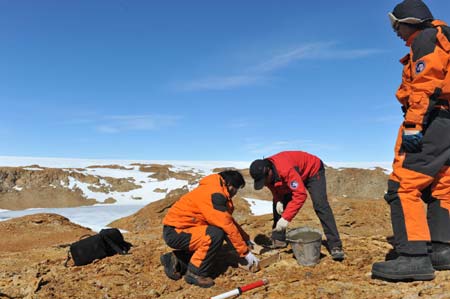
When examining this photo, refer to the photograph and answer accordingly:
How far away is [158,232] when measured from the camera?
9.15 metres

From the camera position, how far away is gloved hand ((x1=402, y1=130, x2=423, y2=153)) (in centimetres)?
321

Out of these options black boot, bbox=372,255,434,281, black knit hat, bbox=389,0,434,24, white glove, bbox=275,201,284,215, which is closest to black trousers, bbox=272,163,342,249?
white glove, bbox=275,201,284,215

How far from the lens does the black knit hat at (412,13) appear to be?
3.35 meters

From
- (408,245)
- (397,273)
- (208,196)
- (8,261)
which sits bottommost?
(8,261)

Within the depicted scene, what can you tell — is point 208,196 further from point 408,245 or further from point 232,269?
point 408,245

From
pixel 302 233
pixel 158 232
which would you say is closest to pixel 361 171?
pixel 158 232

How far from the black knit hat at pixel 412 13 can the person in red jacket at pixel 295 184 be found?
2060 millimetres

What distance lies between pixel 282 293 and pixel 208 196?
1.27 meters

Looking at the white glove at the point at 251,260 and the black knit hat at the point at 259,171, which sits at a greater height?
the black knit hat at the point at 259,171

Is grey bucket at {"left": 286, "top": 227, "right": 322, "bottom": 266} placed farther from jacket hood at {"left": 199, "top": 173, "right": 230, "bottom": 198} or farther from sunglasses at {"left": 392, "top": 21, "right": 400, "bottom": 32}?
sunglasses at {"left": 392, "top": 21, "right": 400, "bottom": 32}

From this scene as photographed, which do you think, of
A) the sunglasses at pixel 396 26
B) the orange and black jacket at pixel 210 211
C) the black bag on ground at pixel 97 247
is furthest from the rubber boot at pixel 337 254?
the black bag on ground at pixel 97 247

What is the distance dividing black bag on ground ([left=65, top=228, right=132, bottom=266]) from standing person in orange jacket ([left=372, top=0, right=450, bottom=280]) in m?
3.95

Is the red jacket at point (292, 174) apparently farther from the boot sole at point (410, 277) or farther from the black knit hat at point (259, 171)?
the boot sole at point (410, 277)

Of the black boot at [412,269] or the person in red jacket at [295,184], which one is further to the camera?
the person in red jacket at [295,184]
